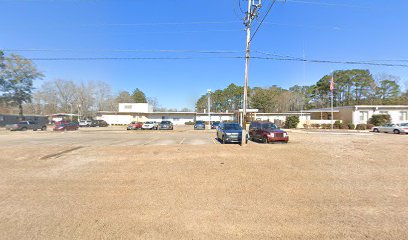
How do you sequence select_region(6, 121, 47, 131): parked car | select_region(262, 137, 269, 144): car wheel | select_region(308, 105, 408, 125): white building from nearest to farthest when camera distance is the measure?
select_region(262, 137, 269, 144): car wheel, select_region(6, 121, 47, 131): parked car, select_region(308, 105, 408, 125): white building

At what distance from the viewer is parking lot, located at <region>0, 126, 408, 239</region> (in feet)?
10.5

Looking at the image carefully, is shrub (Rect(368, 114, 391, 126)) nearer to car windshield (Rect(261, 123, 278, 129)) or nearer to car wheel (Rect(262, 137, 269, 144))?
car windshield (Rect(261, 123, 278, 129))

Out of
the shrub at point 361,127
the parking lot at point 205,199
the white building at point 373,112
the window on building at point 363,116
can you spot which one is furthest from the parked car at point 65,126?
the window on building at point 363,116

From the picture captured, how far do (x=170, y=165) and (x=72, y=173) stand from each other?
10.3 ft

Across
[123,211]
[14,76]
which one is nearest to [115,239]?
[123,211]

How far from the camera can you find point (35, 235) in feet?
9.95

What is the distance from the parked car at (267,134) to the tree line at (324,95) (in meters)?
56.4

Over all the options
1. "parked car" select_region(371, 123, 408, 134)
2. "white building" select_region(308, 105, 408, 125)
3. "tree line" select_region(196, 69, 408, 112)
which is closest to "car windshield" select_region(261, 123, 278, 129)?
"parked car" select_region(371, 123, 408, 134)

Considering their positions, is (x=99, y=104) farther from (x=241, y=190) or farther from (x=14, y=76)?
(x=241, y=190)

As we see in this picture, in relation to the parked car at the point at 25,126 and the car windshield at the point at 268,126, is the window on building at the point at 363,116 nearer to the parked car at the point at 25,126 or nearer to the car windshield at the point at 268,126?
the car windshield at the point at 268,126

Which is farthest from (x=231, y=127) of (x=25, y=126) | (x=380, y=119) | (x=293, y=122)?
(x=25, y=126)

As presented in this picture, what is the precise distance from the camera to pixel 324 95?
69375 millimetres

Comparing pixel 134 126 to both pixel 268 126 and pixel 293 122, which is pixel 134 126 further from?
pixel 293 122

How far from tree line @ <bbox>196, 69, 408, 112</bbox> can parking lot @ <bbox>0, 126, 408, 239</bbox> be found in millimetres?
64747
